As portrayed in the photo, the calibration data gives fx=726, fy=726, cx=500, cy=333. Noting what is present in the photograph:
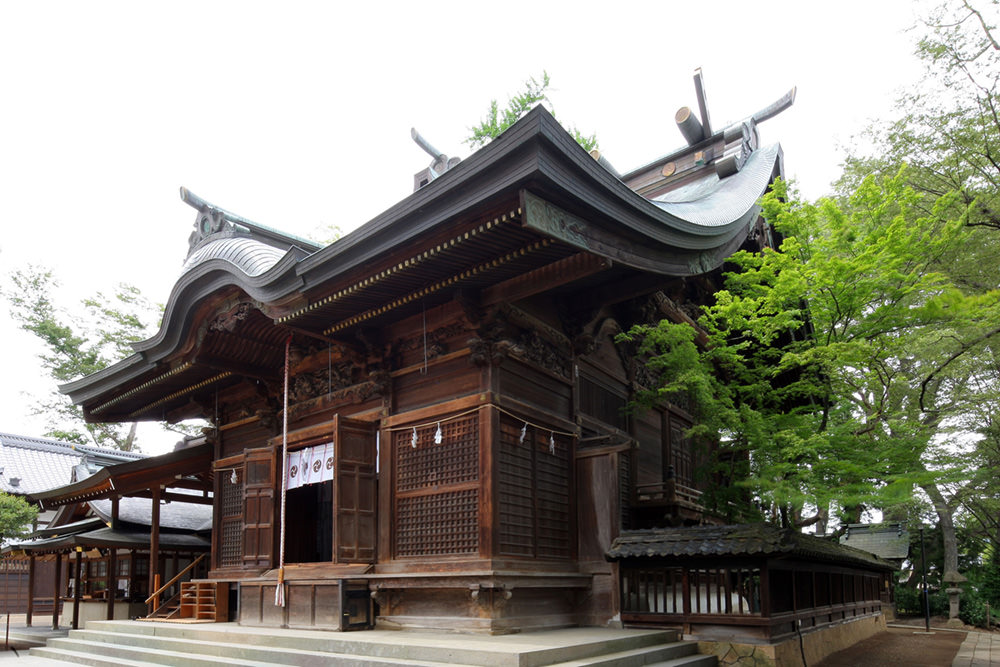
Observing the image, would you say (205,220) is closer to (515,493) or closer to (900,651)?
(515,493)

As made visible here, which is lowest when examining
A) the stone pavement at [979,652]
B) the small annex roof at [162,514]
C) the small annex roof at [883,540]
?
the stone pavement at [979,652]

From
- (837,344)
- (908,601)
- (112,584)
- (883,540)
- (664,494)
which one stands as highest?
(837,344)

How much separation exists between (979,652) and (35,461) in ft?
94.8

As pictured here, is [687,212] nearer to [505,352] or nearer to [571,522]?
[505,352]

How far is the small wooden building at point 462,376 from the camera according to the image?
722 cm

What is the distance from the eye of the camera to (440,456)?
881 centimetres

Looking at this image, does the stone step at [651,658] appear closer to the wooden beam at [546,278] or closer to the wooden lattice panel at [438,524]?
the wooden lattice panel at [438,524]

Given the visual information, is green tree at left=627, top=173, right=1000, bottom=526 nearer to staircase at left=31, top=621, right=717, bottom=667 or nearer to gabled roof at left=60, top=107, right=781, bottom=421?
gabled roof at left=60, top=107, right=781, bottom=421

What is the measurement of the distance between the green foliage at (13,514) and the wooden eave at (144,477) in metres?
0.40

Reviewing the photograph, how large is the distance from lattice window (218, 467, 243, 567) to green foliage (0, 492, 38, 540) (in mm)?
4841

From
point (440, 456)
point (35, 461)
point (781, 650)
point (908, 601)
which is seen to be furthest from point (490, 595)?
point (35, 461)

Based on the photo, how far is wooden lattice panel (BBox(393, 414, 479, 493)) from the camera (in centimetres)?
848

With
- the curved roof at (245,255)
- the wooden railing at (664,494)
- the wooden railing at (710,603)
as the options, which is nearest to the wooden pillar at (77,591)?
the curved roof at (245,255)

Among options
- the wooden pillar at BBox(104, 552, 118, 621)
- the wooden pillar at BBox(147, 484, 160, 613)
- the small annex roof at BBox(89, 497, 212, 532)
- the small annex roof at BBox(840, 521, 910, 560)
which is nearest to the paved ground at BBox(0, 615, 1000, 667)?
the wooden pillar at BBox(104, 552, 118, 621)
